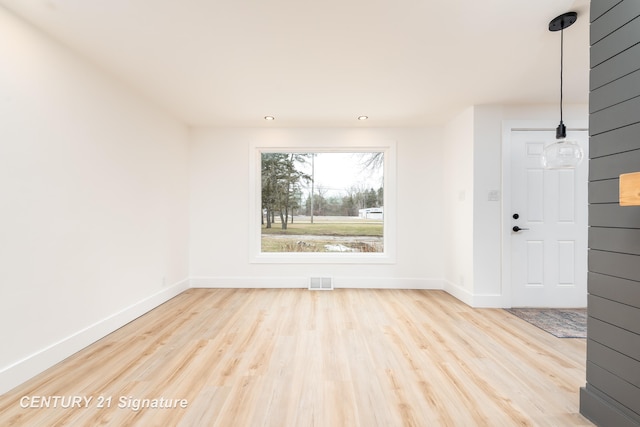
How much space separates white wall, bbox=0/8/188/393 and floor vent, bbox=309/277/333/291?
6.78 feet

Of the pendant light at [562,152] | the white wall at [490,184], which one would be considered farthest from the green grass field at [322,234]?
the pendant light at [562,152]

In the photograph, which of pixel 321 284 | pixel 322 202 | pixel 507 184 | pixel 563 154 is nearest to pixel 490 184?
pixel 507 184

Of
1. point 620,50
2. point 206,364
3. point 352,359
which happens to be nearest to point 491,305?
point 352,359

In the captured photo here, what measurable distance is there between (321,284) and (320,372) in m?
2.29

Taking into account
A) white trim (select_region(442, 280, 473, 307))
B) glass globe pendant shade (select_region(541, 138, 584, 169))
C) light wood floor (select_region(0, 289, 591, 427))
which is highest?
glass globe pendant shade (select_region(541, 138, 584, 169))

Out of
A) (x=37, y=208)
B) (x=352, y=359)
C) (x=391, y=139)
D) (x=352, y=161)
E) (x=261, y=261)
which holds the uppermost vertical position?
(x=391, y=139)

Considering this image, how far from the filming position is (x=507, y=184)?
358cm

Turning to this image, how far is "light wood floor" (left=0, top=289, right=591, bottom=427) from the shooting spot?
165cm

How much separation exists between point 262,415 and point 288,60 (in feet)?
8.47

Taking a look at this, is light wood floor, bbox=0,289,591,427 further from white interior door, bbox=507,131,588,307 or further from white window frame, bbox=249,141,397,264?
white window frame, bbox=249,141,397,264

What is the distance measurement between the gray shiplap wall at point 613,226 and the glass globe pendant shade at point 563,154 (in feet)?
2.18

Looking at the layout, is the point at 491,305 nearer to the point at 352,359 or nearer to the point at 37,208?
the point at 352,359

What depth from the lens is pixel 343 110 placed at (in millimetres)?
3703

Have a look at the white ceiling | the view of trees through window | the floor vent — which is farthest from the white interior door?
the floor vent
